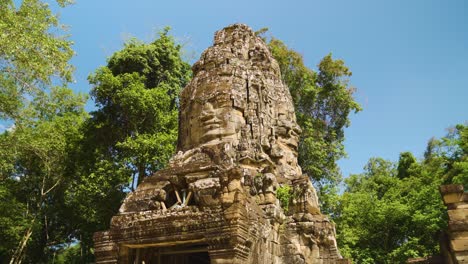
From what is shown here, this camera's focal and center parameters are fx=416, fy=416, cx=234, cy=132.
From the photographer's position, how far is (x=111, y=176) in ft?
64.8

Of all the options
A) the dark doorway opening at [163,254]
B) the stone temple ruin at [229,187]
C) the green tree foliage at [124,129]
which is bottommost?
the dark doorway opening at [163,254]

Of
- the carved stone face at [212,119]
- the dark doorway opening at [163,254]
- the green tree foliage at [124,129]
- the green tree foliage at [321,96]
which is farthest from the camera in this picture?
the green tree foliage at [321,96]

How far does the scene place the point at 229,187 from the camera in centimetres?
877

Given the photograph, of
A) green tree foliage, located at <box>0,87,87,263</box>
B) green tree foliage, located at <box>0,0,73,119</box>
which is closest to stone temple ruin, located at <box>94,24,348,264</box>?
green tree foliage, located at <box>0,0,73,119</box>

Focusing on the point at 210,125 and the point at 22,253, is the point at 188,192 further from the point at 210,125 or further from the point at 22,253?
the point at 22,253

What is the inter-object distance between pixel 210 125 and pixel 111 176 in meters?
8.96

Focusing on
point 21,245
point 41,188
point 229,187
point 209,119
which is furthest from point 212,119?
point 41,188

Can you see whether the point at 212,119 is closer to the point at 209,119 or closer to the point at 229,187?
the point at 209,119

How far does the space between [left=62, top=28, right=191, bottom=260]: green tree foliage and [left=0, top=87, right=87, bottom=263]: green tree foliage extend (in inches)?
41.6

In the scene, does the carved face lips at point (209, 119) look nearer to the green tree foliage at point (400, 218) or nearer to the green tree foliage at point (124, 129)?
the green tree foliage at point (124, 129)

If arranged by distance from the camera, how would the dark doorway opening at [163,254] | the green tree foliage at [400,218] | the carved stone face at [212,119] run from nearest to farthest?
the dark doorway opening at [163,254] < the carved stone face at [212,119] < the green tree foliage at [400,218]

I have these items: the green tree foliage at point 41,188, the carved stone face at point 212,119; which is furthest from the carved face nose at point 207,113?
the green tree foliage at point 41,188

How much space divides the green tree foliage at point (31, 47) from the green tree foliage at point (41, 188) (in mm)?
8230

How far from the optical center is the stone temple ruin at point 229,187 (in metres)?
8.66
